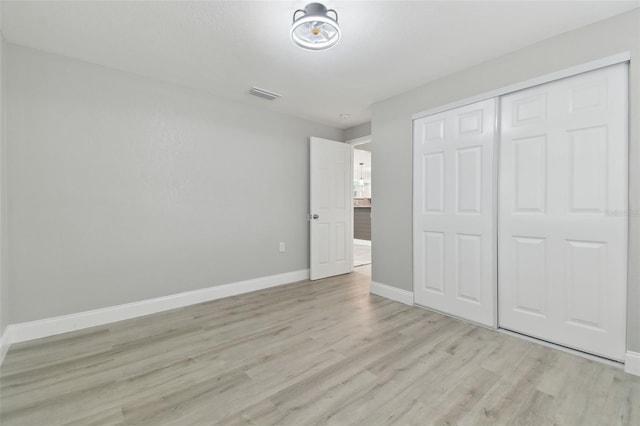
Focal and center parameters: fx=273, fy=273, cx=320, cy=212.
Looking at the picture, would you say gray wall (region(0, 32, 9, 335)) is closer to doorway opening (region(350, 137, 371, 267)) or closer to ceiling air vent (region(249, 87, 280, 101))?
ceiling air vent (region(249, 87, 280, 101))

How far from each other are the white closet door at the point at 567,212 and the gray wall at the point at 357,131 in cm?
216

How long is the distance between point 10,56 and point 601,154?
15.3ft

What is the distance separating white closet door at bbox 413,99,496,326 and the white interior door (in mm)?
1553

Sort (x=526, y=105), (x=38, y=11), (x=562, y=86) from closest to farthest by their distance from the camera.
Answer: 1. (x=38, y=11)
2. (x=562, y=86)
3. (x=526, y=105)

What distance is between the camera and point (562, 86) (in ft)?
7.00

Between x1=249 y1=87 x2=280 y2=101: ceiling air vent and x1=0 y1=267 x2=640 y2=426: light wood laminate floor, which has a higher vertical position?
x1=249 y1=87 x2=280 y2=101: ceiling air vent

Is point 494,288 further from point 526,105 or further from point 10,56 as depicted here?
point 10,56

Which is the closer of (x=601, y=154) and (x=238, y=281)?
(x=601, y=154)

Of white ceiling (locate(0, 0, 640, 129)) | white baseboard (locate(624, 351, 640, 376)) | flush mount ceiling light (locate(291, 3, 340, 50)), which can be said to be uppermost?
white ceiling (locate(0, 0, 640, 129))

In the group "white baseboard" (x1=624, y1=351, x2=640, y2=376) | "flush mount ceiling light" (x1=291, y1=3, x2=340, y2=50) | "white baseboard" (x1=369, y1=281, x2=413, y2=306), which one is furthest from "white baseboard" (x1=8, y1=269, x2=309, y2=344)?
"white baseboard" (x1=624, y1=351, x2=640, y2=376)

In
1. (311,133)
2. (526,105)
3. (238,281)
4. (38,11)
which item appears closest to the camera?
(38,11)

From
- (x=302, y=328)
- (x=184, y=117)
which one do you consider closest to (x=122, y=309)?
(x=302, y=328)

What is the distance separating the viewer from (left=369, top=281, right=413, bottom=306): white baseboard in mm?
3148

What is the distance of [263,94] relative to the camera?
3.27 m
